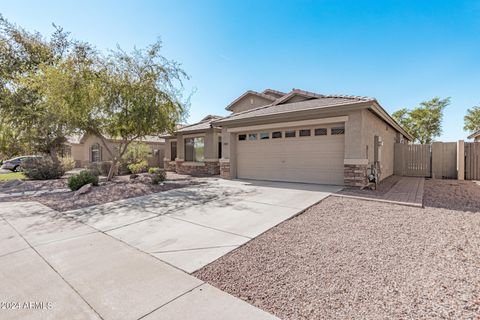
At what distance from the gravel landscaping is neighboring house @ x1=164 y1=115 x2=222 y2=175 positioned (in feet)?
34.8

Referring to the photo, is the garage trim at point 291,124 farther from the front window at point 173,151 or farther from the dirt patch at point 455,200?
the front window at point 173,151

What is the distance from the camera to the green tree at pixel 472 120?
78.6ft

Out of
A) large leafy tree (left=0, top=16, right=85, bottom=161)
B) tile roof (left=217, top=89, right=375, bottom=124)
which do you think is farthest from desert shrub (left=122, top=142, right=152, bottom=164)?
tile roof (left=217, top=89, right=375, bottom=124)

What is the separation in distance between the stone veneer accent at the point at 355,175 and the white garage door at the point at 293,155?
408 millimetres

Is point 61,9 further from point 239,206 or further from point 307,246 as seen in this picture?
point 307,246

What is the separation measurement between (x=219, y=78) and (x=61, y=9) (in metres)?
7.92

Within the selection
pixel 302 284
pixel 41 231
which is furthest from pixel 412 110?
pixel 41 231

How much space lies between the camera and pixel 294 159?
33.6 ft

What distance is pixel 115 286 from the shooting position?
2670 millimetres

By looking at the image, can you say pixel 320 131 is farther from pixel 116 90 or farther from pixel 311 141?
pixel 116 90

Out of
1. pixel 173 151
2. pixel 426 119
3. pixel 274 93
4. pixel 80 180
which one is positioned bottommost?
pixel 80 180

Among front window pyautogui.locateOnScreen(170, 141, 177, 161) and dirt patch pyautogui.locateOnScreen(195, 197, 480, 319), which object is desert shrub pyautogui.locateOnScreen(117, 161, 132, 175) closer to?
front window pyautogui.locateOnScreen(170, 141, 177, 161)

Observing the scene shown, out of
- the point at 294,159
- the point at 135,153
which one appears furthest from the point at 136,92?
the point at 135,153

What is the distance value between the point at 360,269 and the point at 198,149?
13.9 m
